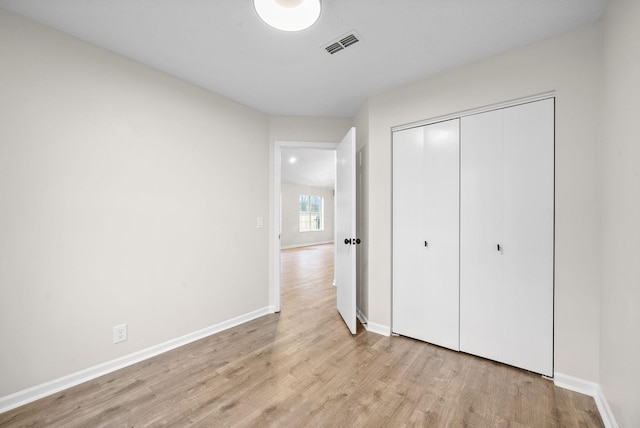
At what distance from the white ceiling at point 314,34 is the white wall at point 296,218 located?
725 centimetres

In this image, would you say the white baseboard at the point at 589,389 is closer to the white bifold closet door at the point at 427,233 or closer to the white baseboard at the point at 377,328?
the white bifold closet door at the point at 427,233

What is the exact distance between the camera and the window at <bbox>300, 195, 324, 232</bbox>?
10.5m

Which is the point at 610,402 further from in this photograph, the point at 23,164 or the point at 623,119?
the point at 23,164

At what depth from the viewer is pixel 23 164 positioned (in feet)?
5.29

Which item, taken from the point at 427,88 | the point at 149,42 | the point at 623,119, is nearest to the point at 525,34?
the point at 427,88

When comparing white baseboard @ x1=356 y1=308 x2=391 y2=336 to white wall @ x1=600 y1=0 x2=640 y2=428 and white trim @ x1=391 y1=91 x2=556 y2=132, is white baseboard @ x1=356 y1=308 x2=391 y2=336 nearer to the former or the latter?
white wall @ x1=600 y1=0 x2=640 y2=428

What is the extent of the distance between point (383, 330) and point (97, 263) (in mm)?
2532

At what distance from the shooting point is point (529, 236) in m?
1.89

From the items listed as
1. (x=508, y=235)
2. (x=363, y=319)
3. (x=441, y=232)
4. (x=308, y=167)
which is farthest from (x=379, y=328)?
(x=308, y=167)

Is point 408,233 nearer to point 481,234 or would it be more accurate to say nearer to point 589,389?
point 481,234

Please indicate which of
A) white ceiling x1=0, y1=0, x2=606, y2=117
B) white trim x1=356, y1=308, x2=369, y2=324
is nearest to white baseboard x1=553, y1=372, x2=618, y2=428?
white trim x1=356, y1=308, x2=369, y2=324

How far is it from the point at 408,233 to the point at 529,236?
912mm

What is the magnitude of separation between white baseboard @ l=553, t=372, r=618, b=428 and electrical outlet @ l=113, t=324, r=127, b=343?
319 centimetres

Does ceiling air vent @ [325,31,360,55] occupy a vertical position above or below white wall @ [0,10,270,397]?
above
